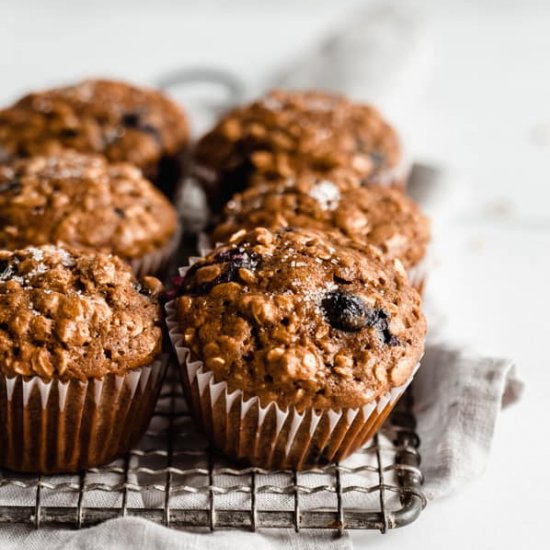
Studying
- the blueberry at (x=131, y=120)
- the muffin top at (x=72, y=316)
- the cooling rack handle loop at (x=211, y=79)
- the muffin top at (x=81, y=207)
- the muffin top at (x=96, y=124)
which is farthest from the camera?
the cooling rack handle loop at (x=211, y=79)

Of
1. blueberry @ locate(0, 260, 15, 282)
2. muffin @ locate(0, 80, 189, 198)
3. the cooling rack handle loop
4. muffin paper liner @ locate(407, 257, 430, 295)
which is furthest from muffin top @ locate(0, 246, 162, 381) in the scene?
the cooling rack handle loop

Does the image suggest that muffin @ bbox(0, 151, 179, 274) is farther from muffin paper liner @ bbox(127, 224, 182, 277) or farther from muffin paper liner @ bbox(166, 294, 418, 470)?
muffin paper liner @ bbox(166, 294, 418, 470)

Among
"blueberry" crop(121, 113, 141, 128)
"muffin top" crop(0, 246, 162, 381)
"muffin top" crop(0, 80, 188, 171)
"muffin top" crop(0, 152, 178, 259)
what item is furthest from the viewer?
"blueberry" crop(121, 113, 141, 128)

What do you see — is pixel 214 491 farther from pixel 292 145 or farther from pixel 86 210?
pixel 292 145

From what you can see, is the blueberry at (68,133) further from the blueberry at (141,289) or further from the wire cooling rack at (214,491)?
the wire cooling rack at (214,491)

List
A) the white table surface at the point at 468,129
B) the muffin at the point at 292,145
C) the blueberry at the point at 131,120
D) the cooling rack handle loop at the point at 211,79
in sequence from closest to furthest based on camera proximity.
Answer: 1. the white table surface at the point at 468,129
2. the muffin at the point at 292,145
3. the blueberry at the point at 131,120
4. the cooling rack handle loop at the point at 211,79

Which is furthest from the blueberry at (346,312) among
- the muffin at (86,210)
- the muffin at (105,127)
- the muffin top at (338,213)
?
the muffin at (105,127)
